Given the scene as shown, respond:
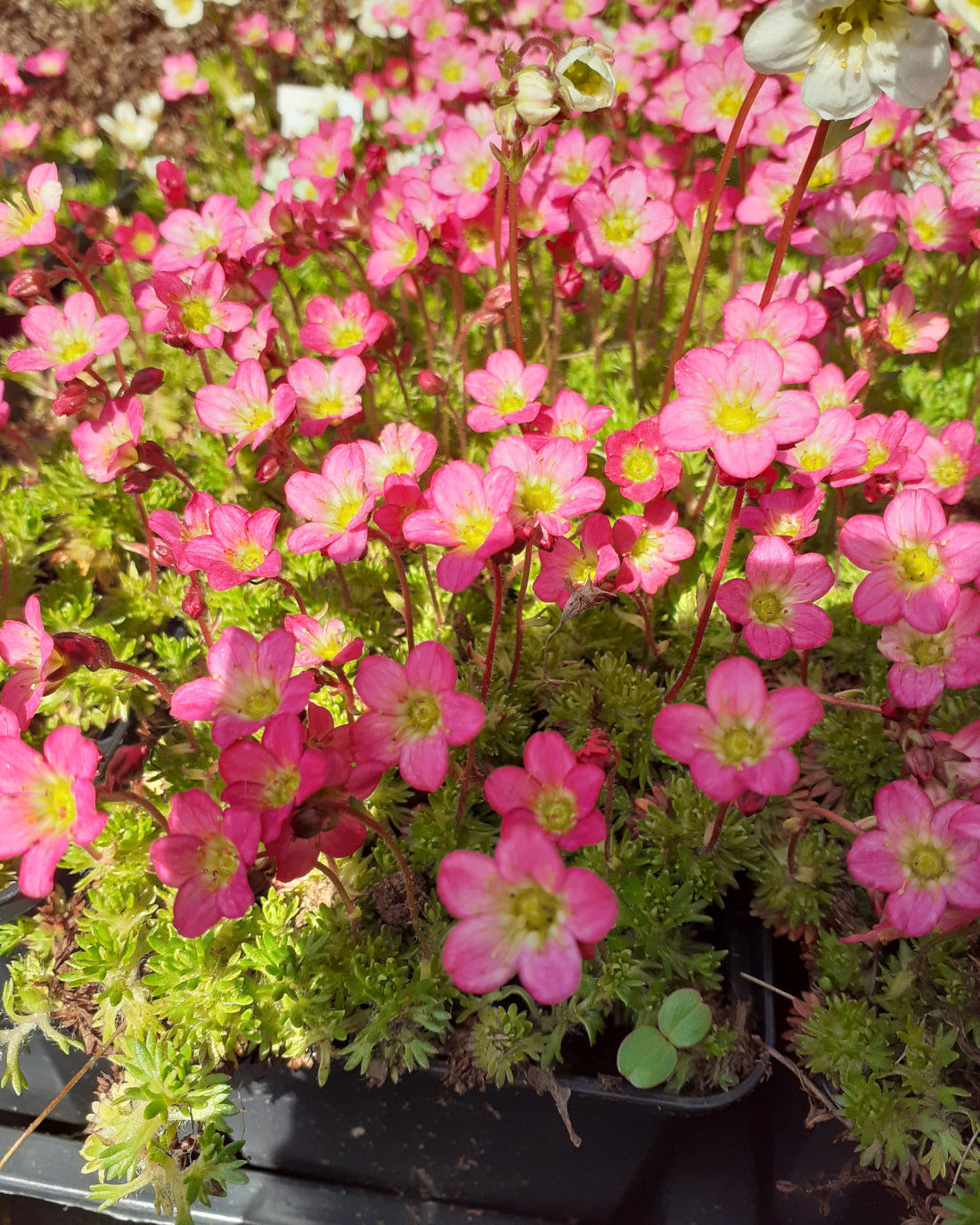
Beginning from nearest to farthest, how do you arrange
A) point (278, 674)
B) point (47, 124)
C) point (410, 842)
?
1. point (278, 674)
2. point (410, 842)
3. point (47, 124)

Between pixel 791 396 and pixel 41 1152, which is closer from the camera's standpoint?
pixel 791 396

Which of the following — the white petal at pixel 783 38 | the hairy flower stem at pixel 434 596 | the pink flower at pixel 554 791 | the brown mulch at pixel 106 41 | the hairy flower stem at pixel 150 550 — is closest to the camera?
the pink flower at pixel 554 791

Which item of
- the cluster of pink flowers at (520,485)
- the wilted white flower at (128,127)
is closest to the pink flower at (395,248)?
the cluster of pink flowers at (520,485)

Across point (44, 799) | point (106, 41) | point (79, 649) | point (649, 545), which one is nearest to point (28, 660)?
point (79, 649)

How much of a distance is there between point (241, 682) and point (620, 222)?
118 cm

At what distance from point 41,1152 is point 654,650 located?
1.47 meters

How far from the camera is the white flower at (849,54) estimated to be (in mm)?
1012

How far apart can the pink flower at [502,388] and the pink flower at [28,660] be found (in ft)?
2.41

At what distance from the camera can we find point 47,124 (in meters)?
3.33

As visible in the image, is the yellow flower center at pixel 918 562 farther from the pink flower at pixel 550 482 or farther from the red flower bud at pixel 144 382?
the red flower bud at pixel 144 382

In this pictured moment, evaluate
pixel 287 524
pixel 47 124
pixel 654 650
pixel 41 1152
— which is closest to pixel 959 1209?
pixel 654 650

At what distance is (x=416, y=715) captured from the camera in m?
1.03

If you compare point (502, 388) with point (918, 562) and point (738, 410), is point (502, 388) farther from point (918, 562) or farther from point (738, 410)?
point (918, 562)

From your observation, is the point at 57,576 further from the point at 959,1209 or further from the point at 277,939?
the point at 959,1209
